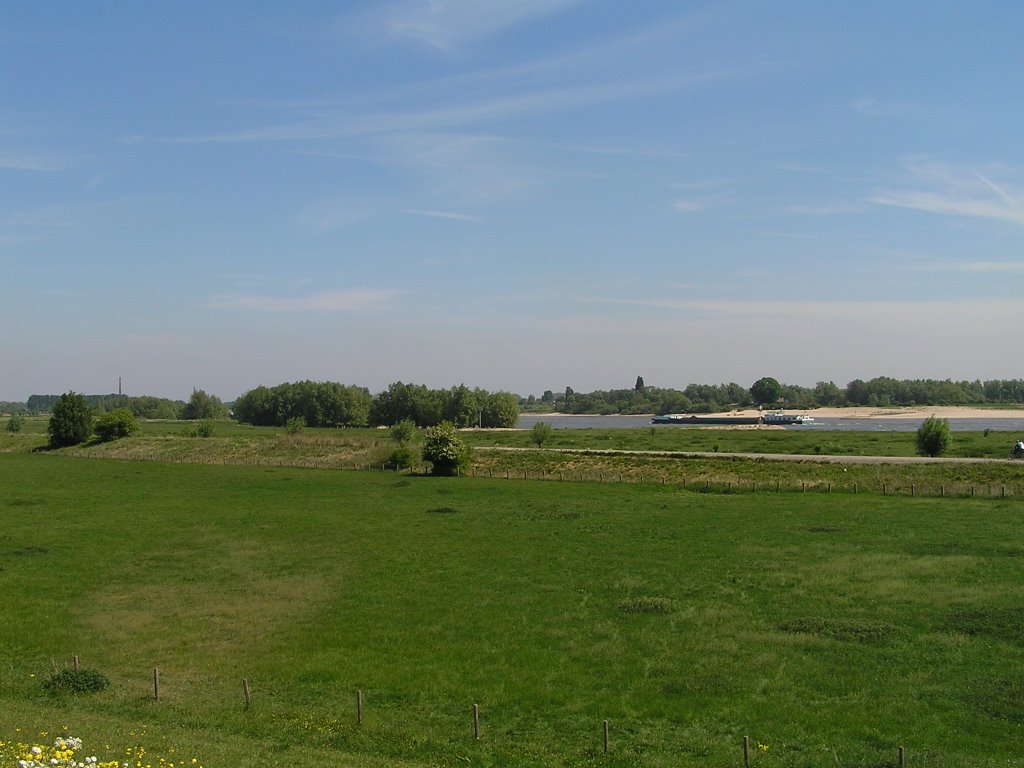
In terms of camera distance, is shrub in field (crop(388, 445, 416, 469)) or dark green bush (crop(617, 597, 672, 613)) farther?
shrub in field (crop(388, 445, 416, 469))

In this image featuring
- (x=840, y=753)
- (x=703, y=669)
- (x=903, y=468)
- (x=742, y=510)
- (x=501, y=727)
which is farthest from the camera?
(x=903, y=468)

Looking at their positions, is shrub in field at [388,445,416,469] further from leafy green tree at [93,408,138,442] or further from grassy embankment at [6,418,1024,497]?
leafy green tree at [93,408,138,442]

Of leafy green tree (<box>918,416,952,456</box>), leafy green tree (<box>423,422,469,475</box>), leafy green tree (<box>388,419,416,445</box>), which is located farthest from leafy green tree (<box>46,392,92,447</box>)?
leafy green tree (<box>918,416,952,456</box>)

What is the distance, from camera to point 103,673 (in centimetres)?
2539

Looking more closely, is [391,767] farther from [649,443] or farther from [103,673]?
[649,443]

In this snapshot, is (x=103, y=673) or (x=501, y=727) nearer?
(x=501, y=727)

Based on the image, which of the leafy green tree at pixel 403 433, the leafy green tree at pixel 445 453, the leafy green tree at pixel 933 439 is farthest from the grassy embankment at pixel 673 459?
the leafy green tree at pixel 445 453

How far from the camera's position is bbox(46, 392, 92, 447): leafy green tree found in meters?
119

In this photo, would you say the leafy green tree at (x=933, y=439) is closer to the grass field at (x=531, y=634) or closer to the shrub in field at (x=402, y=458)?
the grass field at (x=531, y=634)

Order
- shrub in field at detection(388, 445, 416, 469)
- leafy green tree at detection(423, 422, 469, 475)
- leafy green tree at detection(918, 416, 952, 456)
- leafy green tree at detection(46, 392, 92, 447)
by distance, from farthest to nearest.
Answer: leafy green tree at detection(46, 392, 92, 447) → shrub in field at detection(388, 445, 416, 469) → leafy green tree at detection(918, 416, 952, 456) → leafy green tree at detection(423, 422, 469, 475)

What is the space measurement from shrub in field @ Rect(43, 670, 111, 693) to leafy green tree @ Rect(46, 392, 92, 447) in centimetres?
10578

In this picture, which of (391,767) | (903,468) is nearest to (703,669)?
(391,767)

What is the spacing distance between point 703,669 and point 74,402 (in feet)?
378

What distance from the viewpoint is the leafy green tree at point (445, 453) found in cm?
8394
